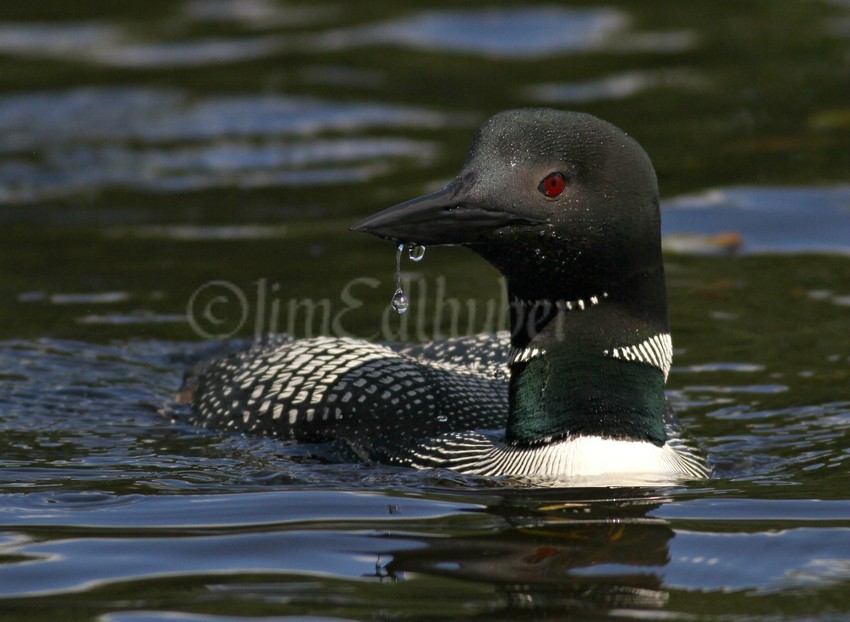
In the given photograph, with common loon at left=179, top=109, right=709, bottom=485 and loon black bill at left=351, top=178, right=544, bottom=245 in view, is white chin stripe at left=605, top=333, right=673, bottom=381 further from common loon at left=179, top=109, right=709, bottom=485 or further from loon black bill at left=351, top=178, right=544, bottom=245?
loon black bill at left=351, top=178, right=544, bottom=245

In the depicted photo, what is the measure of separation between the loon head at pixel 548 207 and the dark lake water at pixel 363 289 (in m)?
0.69

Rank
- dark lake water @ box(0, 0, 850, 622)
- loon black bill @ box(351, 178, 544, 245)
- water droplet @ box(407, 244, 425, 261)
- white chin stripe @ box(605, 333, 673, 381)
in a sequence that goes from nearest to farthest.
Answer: dark lake water @ box(0, 0, 850, 622)
loon black bill @ box(351, 178, 544, 245)
water droplet @ box(407, 244, 425, 261)
white chin stripe @ box(605, 333, 673, 381)

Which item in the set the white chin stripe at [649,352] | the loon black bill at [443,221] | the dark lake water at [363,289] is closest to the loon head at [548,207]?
the loon black bill at [443,221]

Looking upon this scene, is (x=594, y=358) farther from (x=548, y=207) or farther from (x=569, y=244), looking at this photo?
(x=548, y=207)

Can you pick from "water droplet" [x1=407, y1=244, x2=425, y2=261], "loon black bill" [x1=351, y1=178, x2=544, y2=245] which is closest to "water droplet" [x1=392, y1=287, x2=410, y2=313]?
"water droplet" [x1=407, y1=244, x2=425, y2=261]

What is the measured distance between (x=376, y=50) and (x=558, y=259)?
25.7ft

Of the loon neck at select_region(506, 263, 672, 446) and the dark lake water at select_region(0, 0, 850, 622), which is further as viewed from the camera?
the loon neck at select_region(506, 263, 672, 446)

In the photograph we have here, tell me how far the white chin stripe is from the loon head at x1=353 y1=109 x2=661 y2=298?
226 mm

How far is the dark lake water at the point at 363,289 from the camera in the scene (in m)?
3.82

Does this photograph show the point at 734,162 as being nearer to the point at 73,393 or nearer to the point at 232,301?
the point at 232,301

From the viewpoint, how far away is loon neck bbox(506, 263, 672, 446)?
14.6 ft

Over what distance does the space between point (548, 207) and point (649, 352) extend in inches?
22.6

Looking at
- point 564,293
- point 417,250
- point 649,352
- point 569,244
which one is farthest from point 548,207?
point 649,352

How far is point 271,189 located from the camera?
→ 9438 millimetres
